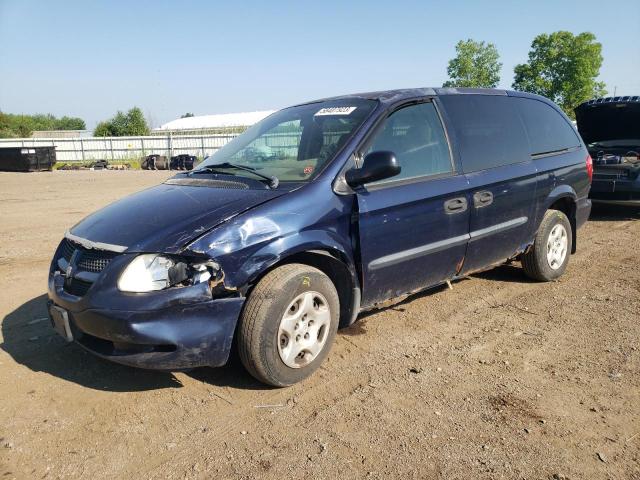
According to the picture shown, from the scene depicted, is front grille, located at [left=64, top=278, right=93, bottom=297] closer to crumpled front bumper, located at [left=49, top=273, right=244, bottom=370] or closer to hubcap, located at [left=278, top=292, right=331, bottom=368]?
crumpled front bumper, located at [left=49, top=273, right=244, bottom=370]

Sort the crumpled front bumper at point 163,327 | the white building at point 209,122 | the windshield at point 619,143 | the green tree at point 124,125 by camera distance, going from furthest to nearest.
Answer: the green tree at point 124,125 < the white building at point 209,122 < the windshield at point 619,143 < the crumpled front bumper at point 163,327

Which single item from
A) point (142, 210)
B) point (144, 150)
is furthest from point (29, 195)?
point (144, 150)

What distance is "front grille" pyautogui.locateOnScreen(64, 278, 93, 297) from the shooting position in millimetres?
2961

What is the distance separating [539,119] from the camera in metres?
5.18

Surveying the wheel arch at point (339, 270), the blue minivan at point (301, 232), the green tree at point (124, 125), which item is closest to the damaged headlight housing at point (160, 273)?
the blue minivan at point (301, 232)

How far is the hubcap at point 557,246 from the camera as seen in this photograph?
205 inches

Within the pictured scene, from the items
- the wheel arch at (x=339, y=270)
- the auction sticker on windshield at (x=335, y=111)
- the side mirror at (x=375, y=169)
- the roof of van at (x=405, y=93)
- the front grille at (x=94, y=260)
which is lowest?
the wheel arch at (x=339, y=270)

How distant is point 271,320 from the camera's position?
2.98 metres

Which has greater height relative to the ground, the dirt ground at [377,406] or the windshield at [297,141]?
the windshield at [297,141]

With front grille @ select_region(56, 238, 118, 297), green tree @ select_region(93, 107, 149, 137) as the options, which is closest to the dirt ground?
front grille @ select_region(56, 238, 118, 297)

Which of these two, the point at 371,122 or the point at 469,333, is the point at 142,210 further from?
the point at 469,333

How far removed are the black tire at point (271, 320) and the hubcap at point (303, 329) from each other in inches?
1.4

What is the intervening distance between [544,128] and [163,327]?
4202mm

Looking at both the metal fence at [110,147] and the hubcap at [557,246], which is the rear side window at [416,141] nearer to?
the hubcap at [557,246]
